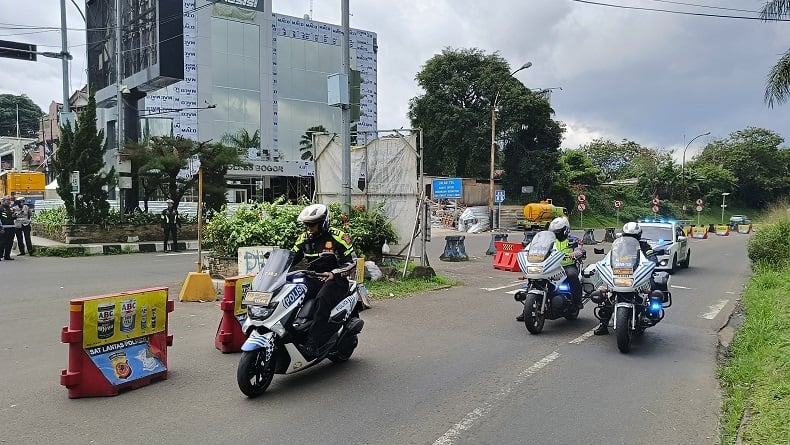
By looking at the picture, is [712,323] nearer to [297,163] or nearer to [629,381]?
[629,381]

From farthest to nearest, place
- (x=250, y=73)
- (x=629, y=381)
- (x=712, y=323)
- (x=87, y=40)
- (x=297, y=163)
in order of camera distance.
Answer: (x=250, y=73) → (x=297, y=163) → (x=87, y=40) → (x=712, y=323) → (x=629, y=381)

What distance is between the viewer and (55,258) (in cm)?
1797

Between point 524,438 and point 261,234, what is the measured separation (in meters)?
8.88

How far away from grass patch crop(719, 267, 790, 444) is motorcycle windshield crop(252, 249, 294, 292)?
13.1 ft

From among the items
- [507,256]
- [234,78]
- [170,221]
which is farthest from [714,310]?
[234,78]

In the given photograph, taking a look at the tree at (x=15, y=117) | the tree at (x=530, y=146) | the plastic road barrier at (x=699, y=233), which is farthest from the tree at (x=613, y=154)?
the tree at (x=15, y=117)

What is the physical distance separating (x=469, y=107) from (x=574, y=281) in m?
43.0

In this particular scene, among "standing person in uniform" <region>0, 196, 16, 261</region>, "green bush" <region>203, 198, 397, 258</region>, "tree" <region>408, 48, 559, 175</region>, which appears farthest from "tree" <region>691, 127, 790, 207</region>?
"standing person in uniform" <region>0, 196, 16, 261</region>

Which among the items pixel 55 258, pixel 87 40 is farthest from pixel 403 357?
pixel 87 40

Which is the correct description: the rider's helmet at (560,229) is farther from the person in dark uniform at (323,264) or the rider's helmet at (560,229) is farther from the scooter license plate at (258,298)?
the scooter license plate at (258,298)

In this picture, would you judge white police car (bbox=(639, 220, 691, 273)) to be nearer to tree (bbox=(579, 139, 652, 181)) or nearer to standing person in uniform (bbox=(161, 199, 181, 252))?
standing person in uniform (bbox=(161, 199, 181, 252))

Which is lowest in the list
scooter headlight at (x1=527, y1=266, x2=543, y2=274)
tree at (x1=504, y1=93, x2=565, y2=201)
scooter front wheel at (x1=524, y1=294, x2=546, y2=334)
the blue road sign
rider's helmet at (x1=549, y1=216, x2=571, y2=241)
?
scooter front wheel at (x1=524, y1=294, x2=546, y2=334)

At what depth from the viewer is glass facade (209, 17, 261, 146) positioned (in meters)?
48.0

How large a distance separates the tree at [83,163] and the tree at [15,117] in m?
76.5
